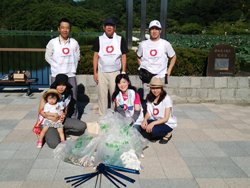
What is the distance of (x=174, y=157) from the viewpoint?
3676 mm

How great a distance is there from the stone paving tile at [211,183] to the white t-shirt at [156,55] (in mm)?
2031

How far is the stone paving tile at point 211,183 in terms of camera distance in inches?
117

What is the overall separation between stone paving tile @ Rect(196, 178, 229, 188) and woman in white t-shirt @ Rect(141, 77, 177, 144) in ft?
3.47

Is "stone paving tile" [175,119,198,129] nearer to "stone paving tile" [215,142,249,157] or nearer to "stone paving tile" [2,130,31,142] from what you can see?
"stone paving tile" [215,142,249,157]

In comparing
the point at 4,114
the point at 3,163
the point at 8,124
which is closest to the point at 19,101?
the point at 4,114

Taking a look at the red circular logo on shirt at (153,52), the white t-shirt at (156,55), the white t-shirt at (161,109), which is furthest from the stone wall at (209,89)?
the white t-shirt at (161,109)

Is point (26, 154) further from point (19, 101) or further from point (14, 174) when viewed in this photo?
point (19, 101)

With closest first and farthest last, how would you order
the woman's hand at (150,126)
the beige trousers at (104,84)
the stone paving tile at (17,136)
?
the woman's hand at (150,126) → the stone paving tile at (17,136) → the beige trousers at (104,84)

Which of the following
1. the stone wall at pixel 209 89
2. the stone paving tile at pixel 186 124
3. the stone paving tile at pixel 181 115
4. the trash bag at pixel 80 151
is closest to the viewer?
the trash bag at pixel 80 151

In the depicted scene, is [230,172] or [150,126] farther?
[150,126]

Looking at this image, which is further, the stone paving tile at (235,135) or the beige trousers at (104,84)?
the beige trousers at (104,84)

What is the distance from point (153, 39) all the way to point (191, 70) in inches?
111

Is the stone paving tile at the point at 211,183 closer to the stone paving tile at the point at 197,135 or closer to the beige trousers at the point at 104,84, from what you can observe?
the stone paving tile at the point at 197,135

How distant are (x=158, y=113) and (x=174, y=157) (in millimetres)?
702
